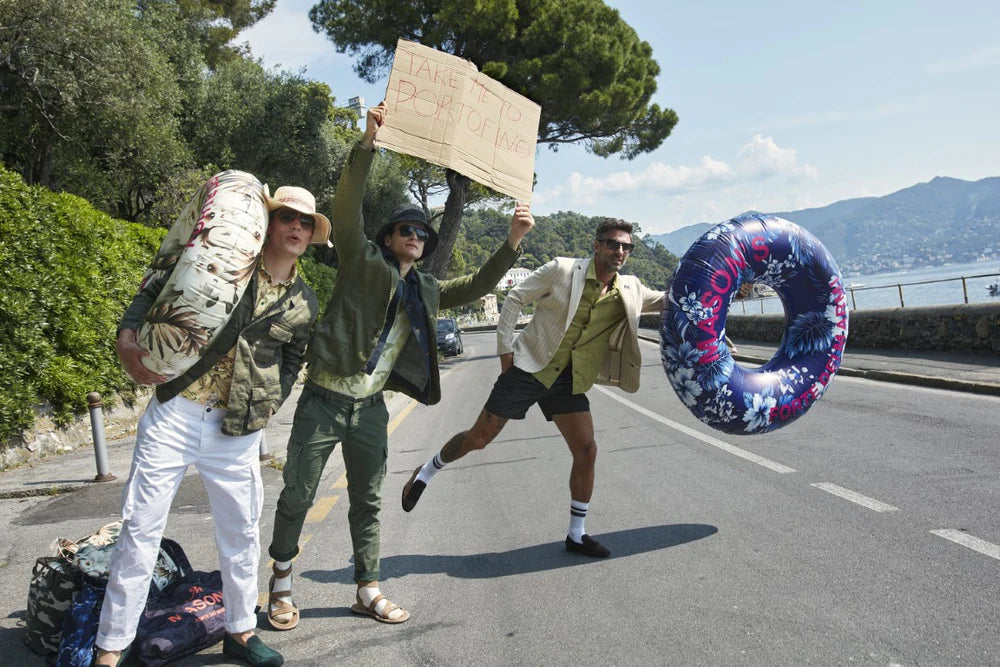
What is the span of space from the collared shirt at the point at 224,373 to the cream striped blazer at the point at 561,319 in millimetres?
1544

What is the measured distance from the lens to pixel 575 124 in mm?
26578

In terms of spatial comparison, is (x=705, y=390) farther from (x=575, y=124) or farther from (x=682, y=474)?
(x=575, y=124)

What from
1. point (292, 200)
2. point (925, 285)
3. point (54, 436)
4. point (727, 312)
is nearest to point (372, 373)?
point (292, 200)

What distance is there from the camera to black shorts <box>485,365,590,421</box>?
4539 millimetres

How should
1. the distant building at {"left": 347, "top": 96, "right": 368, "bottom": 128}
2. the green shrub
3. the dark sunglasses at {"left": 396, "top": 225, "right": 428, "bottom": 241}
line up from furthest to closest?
the distant building at {"left": 347, "top": 96, "right": 368, "bottom": 128} < the green shrub < the dark sunglasses at {"left": 396, "top": 225, "right": 428, "bottom": 241}

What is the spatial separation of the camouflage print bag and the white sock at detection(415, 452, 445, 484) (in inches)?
86.8

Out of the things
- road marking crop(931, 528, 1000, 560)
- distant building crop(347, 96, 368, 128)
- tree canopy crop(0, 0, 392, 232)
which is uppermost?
distant building crop(347, 96, 368, 128)

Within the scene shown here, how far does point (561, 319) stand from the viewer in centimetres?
445

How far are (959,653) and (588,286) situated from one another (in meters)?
2.48

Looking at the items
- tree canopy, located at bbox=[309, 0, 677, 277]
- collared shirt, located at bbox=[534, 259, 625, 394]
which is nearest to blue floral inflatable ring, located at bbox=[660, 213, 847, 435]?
collared shirt, located at bbox=[534, 259, 625, 394]

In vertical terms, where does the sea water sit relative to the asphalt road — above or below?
above

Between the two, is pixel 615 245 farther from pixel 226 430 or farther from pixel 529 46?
pixel 529 46

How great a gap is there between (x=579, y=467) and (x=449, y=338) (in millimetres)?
24696

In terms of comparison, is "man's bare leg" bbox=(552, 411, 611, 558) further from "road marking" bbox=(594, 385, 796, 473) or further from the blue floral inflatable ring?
"road marking" bbox=(594, 385, 796, 473)
